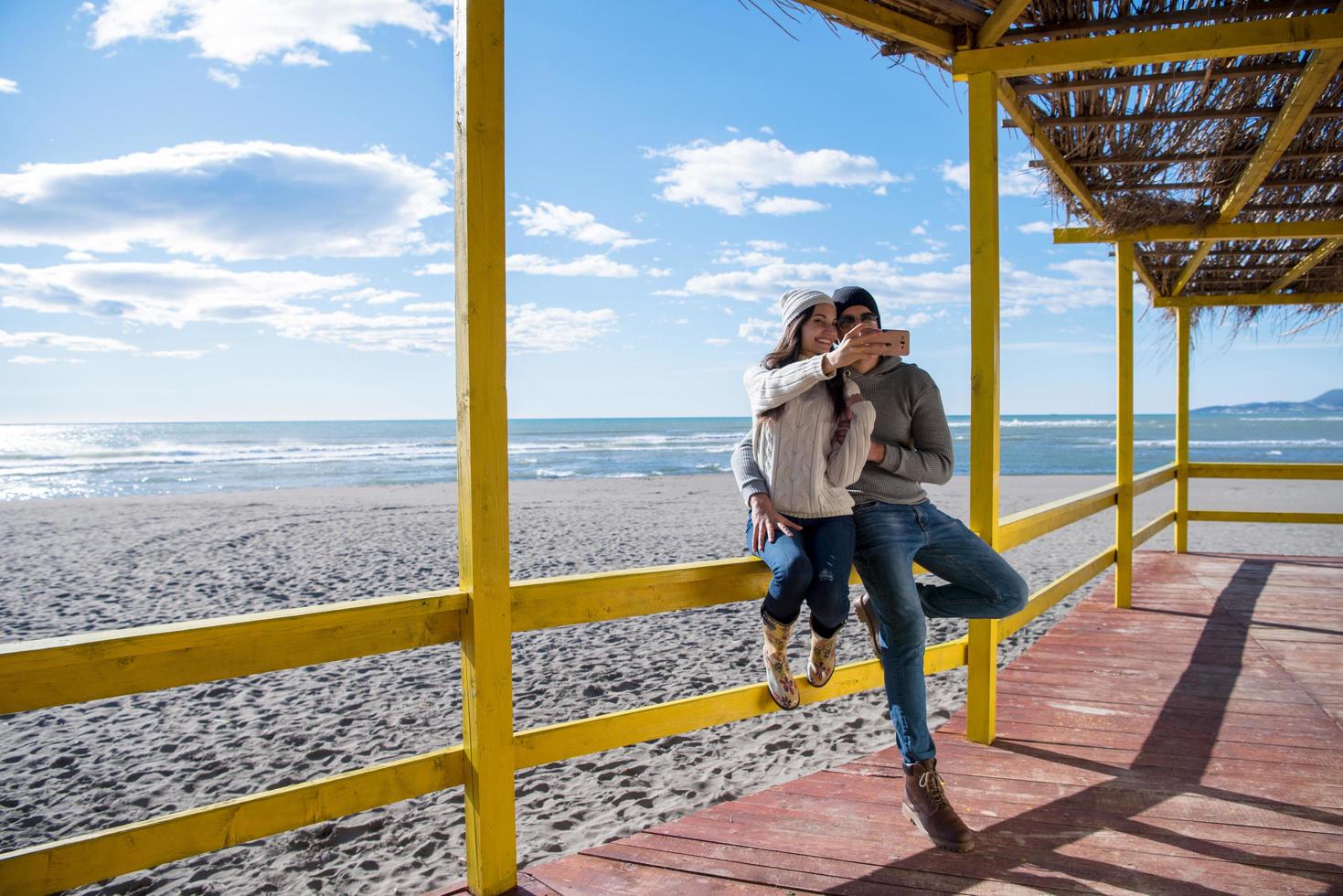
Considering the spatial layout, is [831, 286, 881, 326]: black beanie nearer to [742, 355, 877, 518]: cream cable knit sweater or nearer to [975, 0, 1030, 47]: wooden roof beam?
[742, 355, 877, 518]: cream cable knit sweater

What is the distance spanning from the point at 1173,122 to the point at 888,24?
1.59 m

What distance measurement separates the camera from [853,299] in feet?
7.66

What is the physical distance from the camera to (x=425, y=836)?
3.24 metres

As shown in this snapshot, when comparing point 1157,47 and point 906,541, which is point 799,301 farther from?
point 1157,47

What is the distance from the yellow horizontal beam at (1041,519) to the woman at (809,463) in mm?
990

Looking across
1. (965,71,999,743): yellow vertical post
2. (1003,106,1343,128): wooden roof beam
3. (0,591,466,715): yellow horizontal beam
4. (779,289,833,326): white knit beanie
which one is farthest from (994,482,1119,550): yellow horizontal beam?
(0,591,466,715): yellow horizontal beam

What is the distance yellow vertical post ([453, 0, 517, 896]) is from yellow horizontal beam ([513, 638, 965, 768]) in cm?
9

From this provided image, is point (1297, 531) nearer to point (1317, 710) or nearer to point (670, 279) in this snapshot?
point (1317, 710)

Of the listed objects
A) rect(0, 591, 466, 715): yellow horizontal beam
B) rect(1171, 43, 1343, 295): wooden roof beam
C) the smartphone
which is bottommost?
rect(0, 591, 466, 715): yellow horizontal beam

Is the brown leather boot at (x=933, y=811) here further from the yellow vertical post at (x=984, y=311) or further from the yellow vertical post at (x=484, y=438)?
the yellow vertical post at (x=484, y=438)

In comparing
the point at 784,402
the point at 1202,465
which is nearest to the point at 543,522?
the point at 1202,465

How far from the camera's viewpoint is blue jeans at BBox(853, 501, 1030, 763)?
224cm

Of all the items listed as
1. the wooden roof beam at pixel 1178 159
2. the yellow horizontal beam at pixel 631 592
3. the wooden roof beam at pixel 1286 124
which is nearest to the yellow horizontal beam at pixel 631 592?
the yellow horizontal beam at pixel 631 592

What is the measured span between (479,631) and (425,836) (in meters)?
1.86
